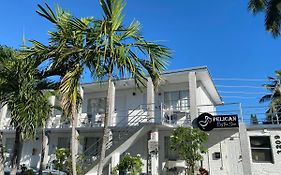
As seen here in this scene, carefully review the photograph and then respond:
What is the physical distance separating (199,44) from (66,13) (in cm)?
2032

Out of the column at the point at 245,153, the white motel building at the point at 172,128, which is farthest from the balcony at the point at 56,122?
the column at the point at 245,153

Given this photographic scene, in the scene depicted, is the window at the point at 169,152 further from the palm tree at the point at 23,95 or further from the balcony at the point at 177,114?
the palm tree at the point at 23,95

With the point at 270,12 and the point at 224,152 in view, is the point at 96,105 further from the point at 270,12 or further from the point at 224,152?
the point at 270,12

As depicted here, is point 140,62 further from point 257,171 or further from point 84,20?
point 257,171

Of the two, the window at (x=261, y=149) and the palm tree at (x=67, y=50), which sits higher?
the palm tree at (x=67, y=50)

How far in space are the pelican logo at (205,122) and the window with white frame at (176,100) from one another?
2.99m

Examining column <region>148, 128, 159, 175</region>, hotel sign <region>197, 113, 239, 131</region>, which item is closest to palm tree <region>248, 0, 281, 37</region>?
hotel sign <region>197, 113, 239, 131</region>

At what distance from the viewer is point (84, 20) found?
637 centimetres

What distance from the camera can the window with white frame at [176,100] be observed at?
17.2 m

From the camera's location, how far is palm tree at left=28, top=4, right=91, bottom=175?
6.20m

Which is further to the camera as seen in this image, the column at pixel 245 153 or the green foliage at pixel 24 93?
the column at pixel 245 153

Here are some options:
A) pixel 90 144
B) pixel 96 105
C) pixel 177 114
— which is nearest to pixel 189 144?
pixel 177 114

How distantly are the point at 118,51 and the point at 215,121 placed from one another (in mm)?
9498

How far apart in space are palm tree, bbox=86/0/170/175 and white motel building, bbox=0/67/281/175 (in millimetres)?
5505
